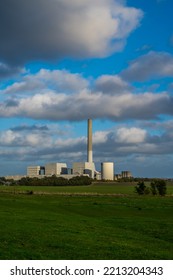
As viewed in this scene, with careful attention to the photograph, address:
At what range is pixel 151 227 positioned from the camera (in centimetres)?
3447

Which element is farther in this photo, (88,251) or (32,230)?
(32,230)

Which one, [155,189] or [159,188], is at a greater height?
[159,188]

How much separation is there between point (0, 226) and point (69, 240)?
738cm

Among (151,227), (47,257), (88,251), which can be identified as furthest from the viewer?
(151,227)

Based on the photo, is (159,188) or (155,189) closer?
(159,188)
